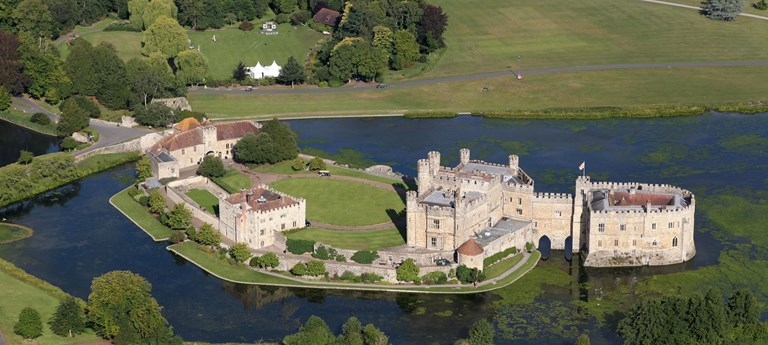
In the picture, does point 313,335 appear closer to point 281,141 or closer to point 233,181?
point 233,181

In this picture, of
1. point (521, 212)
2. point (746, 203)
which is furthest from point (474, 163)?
point (746, 203)

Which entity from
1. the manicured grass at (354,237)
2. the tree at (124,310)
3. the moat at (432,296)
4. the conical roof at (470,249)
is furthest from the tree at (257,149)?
the tree at (124,310)

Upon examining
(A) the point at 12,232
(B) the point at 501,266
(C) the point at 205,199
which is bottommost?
(A) the point at 12,232

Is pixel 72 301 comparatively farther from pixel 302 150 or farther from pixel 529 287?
pixel 302 150

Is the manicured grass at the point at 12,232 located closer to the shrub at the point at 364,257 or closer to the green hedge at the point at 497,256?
the shrub at the point at 364,257

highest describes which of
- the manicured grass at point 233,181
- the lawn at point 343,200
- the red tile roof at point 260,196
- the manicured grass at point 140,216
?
the red tile roof at point 260,196

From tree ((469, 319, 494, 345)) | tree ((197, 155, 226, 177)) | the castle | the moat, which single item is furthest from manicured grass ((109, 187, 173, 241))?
tree ((469, 319, 494, 345))

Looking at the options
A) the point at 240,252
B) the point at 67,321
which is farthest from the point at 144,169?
the point at 67,321
